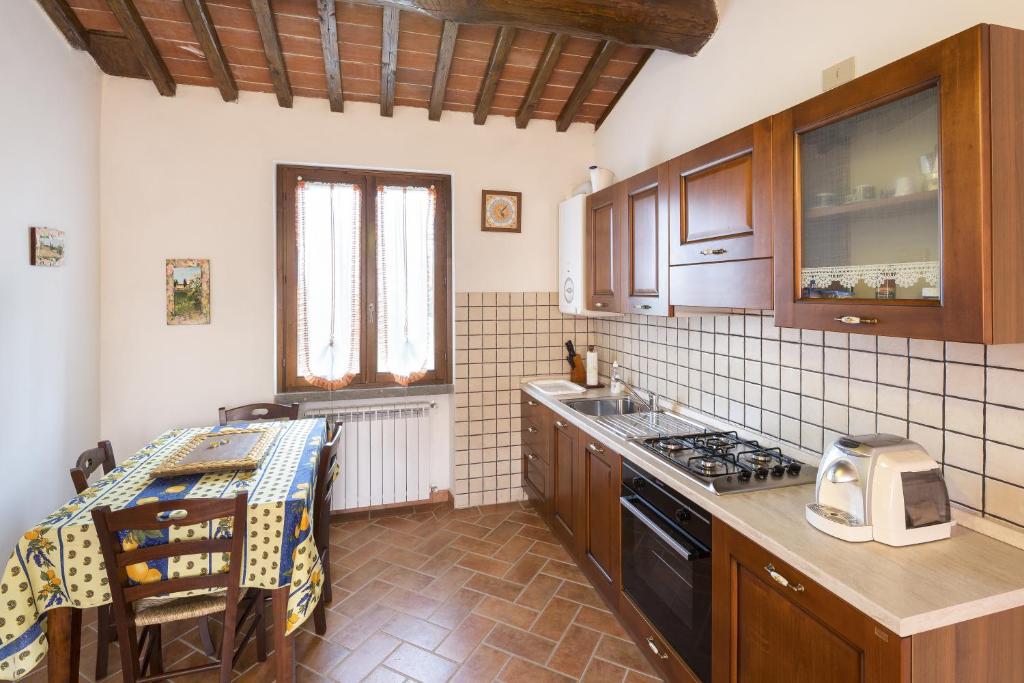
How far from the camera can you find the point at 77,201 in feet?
8.68

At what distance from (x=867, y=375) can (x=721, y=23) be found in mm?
1726

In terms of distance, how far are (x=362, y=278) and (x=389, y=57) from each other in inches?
52.7

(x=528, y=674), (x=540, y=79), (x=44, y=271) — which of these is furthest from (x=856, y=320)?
(x=44, y=271)

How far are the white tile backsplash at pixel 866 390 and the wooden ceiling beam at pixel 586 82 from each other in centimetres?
156

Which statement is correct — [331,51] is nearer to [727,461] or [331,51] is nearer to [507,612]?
[727,461]

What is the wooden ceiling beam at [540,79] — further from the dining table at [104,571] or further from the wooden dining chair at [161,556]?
the wooden dining chair at [161,556]

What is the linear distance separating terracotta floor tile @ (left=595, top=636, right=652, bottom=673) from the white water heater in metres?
1.76

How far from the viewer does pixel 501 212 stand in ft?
11.5

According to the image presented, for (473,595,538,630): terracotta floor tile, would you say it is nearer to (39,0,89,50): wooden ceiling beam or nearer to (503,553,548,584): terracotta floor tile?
(503,553,548,584): terracotta floor tile

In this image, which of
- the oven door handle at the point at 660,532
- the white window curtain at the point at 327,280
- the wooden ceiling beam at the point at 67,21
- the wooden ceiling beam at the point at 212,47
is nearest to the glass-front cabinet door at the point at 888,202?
the oven door handle at the point at 660,532

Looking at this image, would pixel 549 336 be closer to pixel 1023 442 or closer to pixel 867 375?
pixel 867 375

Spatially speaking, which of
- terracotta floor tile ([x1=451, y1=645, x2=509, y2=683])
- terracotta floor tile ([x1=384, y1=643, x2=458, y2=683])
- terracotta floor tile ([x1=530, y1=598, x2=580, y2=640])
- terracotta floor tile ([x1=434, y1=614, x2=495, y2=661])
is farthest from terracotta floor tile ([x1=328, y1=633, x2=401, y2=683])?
terracotta floor tile ([x1=530, y1=598, x2=580, y2=640])

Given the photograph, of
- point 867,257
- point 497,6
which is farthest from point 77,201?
point 867,257

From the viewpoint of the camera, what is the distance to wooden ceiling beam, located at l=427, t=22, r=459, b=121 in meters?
2.71
